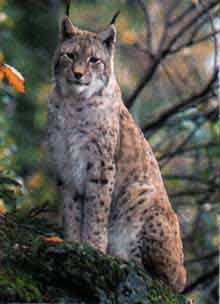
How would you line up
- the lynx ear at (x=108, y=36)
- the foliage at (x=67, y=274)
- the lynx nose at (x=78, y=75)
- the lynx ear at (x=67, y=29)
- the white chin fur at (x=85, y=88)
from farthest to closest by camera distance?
the lynx ear at (x=108, y=36)
the lynx ear at (x=67, y=29)
the white chin fur at (x=85, y=88)
the lynx nose at (x=78, y=75)
the foliage at (x=67, y=274)

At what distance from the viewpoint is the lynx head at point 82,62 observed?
7.07m

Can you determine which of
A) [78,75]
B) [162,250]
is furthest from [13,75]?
[162,250]

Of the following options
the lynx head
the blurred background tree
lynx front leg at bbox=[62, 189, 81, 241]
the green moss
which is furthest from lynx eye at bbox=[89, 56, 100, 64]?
the green moss

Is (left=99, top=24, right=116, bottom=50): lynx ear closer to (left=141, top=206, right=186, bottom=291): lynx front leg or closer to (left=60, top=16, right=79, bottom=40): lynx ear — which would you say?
(left=60, top=16, right=79, bottom=40): lynx ear

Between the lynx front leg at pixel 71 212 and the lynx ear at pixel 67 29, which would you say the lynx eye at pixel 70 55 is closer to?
the lynx ear at pixel 67 29

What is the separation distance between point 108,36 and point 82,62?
46cm

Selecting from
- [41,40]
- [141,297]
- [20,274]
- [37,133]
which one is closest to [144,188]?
[141,297]

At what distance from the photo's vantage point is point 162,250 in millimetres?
6707

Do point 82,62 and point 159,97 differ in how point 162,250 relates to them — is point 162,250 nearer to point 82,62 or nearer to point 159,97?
point 82,62

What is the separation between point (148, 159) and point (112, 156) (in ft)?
1.21

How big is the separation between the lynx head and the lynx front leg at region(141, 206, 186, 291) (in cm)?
130

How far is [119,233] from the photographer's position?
693cm

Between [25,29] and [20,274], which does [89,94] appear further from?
[25,29]

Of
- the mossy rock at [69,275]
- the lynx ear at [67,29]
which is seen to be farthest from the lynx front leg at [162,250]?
the lynx ear at [67,29]
